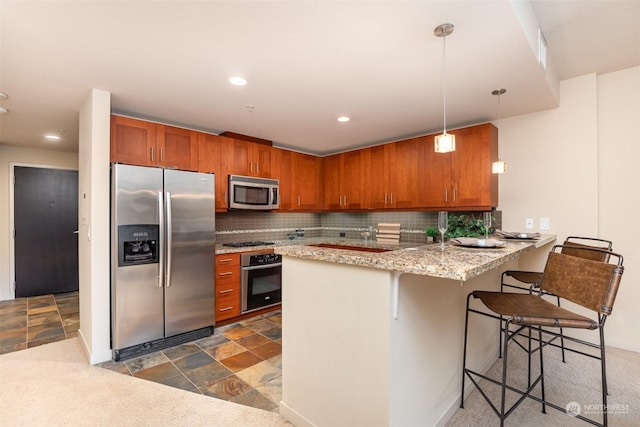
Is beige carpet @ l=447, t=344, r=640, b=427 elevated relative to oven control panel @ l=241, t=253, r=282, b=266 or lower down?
lower down

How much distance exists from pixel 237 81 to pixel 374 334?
2102 mm

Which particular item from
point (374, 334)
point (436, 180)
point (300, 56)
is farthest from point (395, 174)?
point (374, 334)

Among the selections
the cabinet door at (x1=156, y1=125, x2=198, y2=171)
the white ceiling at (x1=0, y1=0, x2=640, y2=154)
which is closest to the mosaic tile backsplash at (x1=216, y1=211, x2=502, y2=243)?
the cabinet door at (x1=156, y1=125, x2=198, y2=171)

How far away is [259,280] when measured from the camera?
3775mm

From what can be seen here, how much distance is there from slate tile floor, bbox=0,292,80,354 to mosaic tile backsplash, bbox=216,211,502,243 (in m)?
1.97

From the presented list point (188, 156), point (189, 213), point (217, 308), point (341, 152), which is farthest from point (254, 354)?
point (341, 152)

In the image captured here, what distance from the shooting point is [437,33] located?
5.73ft

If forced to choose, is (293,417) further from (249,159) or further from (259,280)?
(249,159)

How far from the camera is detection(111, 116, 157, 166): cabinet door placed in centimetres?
294

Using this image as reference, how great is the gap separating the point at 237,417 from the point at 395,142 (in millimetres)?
3482

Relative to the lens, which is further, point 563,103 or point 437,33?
point 563,103

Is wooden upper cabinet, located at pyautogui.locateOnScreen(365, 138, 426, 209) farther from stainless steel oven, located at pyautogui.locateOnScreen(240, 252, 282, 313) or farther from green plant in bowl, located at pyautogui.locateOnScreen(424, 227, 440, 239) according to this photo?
stainless steel oven, located at pyautogui.locateOnScreen(240, 252, 282, 313)

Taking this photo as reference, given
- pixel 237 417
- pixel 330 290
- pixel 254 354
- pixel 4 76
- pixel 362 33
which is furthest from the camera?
pixel 254 354

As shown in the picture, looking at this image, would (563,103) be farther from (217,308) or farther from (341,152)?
A: (217,308)
